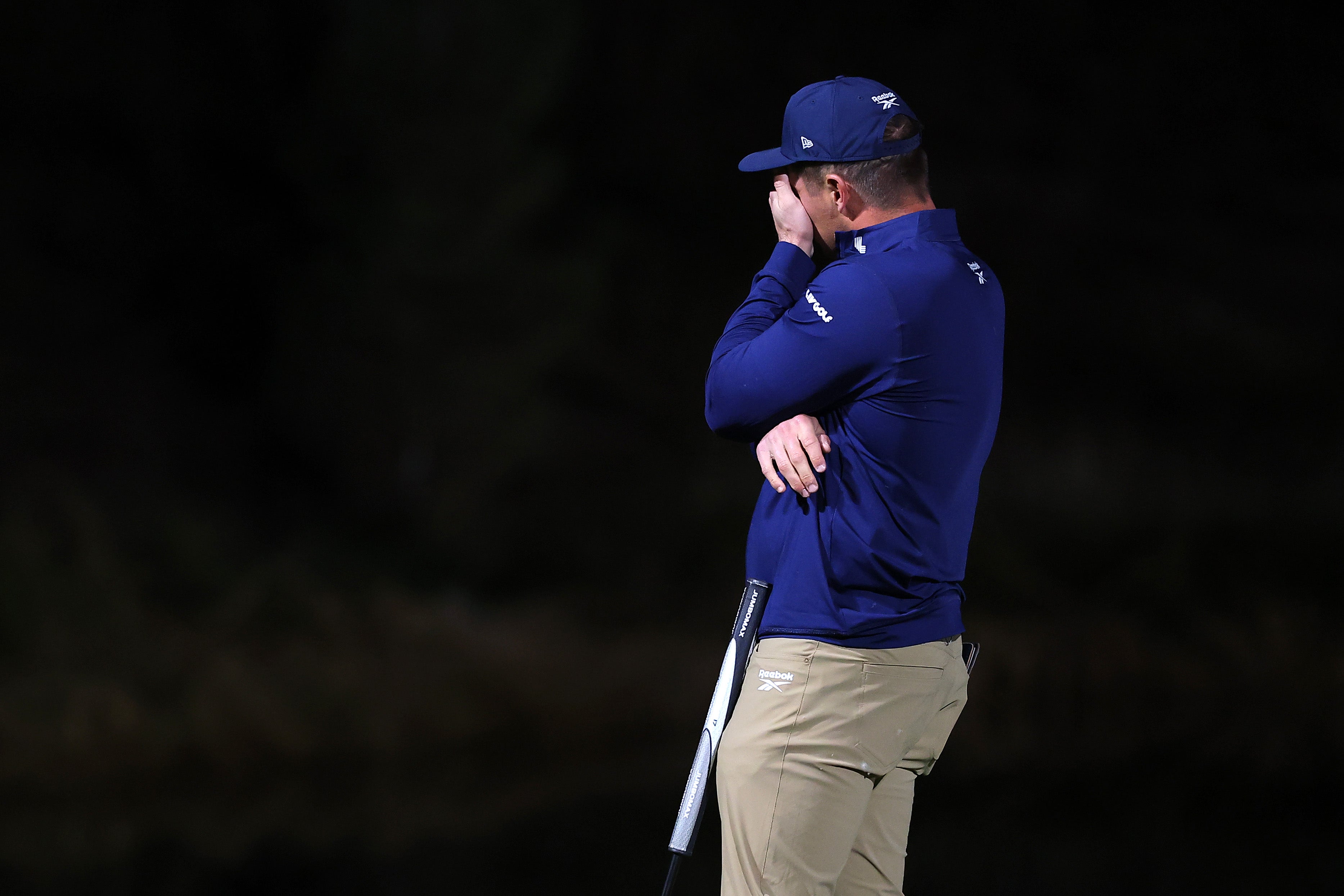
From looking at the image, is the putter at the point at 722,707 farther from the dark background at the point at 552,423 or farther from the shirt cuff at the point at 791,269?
the dark background at the point at 552,423

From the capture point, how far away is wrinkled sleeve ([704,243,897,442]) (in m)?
1.28

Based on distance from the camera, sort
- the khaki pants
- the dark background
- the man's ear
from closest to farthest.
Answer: the khaki pants → the man's ear → the dark background

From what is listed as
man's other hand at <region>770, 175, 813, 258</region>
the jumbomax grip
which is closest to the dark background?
the jumbomax grip

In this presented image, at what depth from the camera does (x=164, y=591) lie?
3.70m

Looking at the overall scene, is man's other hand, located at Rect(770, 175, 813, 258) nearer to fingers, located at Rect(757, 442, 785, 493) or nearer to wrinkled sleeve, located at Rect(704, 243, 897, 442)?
wrinkled sleeve, located at Rect(704, 243, 897, 442)

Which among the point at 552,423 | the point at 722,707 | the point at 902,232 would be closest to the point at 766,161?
the point at 902,232

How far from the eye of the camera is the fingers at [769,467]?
134 cm

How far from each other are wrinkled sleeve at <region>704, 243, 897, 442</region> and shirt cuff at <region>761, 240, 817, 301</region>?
5 cm

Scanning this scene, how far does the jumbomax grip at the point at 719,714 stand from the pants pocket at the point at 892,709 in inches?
5.7

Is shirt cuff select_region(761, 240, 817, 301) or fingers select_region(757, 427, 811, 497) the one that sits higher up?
shirt cuff select_region(761, 240, 817, 301)

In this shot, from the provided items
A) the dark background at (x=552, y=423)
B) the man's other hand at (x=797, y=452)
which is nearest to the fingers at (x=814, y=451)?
the man's other hand at (x=797, y=452)

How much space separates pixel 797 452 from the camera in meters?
1.32

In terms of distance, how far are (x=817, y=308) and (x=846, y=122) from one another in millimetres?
212

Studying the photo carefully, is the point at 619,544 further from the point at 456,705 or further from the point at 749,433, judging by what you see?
the point at 749,433
